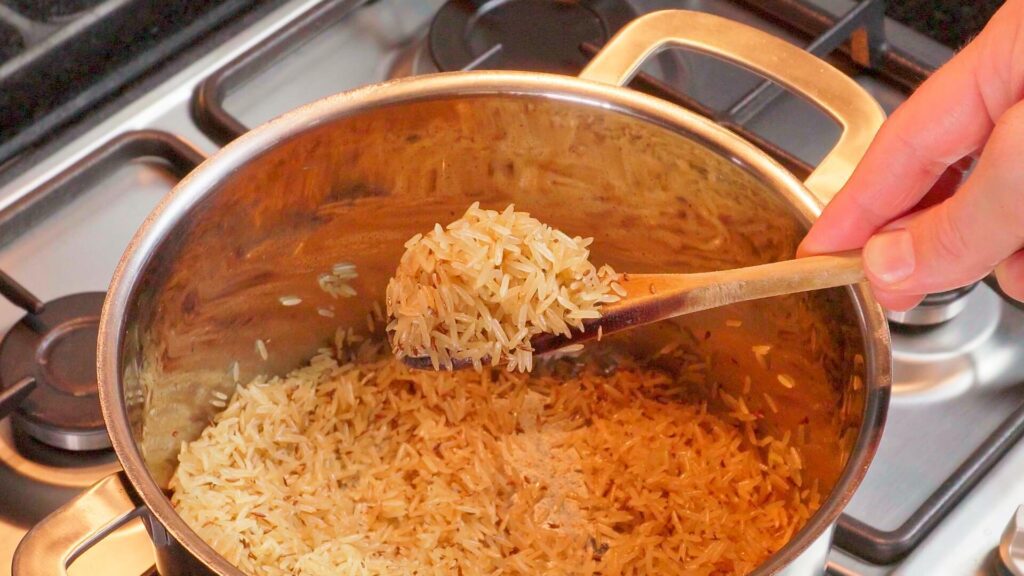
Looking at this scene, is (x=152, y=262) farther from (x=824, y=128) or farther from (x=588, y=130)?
(x=824, y=128)

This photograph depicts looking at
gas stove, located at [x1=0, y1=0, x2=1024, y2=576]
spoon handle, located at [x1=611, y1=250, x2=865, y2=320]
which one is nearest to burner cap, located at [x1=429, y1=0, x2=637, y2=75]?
gas stove, located at [x1=0, y1=0, x2=1024, y2=576]

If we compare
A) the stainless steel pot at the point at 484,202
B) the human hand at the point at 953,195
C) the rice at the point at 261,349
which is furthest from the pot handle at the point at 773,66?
the rice at the point at 261,349

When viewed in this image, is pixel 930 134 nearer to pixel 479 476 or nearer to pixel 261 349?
pixel 479 476

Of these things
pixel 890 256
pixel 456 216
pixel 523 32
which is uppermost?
pixel 890 256

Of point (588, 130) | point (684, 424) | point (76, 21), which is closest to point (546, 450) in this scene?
point (684, 424)

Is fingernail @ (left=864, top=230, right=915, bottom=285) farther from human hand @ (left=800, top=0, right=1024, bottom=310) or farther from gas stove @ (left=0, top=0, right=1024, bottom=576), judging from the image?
gas stove @ (left=0, top=0, right=1024, bottom=576)

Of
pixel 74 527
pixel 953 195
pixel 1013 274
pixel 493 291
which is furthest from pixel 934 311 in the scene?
pixel 74 527
